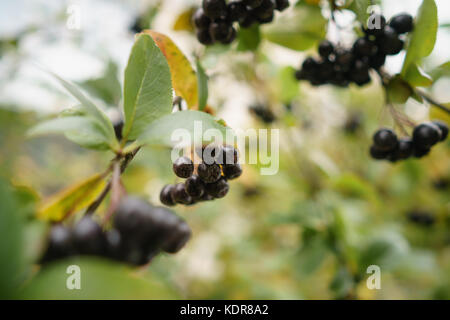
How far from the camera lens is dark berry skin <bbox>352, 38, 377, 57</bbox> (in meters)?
0.79

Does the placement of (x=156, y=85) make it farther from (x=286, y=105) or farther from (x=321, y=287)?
(x=321, y=287)

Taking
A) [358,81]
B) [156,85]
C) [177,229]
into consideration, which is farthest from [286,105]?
[177,229]

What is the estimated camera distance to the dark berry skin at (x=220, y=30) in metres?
0.77

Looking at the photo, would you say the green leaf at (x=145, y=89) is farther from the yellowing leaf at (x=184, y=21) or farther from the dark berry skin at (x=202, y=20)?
the yellowing leaf at (x=184, y=21)

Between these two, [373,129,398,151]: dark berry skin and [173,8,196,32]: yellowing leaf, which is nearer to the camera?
[373,129,398,151]: dark berry skin

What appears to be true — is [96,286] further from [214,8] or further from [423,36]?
[423,36]

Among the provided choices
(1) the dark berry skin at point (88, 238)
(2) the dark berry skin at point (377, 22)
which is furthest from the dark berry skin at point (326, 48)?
(1) the dark berry skin at point (88, 238)

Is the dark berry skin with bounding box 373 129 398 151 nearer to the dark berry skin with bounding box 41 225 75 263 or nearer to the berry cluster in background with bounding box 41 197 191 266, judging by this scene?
the berry cluster in background with bounding box 41 197 191 266

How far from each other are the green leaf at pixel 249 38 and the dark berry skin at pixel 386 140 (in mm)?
473

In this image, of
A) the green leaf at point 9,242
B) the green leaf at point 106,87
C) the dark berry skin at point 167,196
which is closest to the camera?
the green leaf at point 9,242

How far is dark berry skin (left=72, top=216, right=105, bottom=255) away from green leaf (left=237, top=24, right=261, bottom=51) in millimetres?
750

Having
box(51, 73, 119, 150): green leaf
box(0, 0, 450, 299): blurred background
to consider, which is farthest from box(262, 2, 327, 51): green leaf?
box(51, 73, 119, 150): green leaf

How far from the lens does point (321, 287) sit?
2.10 m

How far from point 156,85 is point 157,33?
195 mm
